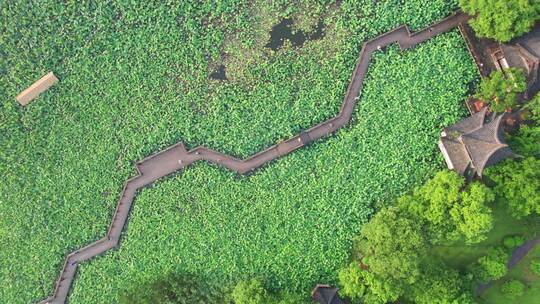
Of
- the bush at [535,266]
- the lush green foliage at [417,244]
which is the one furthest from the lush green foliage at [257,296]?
the bush at [535,266]

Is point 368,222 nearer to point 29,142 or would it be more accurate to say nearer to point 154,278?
point 154,278

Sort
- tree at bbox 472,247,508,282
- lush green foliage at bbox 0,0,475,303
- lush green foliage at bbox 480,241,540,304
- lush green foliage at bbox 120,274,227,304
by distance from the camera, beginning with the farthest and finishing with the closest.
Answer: lush green foliage at bbox 0,0,475,303 < lush green foliage at bbox 480,241,540,304 < lush green foliage at bbox 120,274,227,304 < tree at bbox 472,247,508,282

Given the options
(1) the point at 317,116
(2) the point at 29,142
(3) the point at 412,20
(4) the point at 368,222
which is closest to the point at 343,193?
(4) the point at 368,222

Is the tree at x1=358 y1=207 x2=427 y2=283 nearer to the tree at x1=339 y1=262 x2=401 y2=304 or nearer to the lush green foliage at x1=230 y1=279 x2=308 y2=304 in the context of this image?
the tree at x1=339 y1=262 x2=401 y2=304

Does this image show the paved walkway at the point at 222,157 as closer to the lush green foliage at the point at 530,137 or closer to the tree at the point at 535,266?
the lush green foliage at the point at 530,137

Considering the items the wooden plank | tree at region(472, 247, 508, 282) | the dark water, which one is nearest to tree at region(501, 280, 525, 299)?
tree at region(472, 247, 508, 282)

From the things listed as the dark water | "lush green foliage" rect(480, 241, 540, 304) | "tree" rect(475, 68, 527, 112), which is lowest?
"lush green foliage" rect(480, 241, 540, 304)
